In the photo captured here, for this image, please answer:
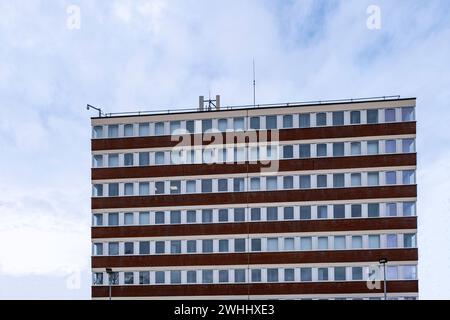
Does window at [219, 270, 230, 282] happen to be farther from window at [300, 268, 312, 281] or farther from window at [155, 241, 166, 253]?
window at [300, 268, 312, 281]

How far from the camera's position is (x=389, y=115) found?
77.9 meters

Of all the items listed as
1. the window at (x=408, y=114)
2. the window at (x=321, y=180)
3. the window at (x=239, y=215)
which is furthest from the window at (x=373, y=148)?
the window at (x=239, y=215)

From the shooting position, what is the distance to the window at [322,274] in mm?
75938

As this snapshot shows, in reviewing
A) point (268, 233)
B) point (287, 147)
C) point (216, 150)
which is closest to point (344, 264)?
point (268, 233)

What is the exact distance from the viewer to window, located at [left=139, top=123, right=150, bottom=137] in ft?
274

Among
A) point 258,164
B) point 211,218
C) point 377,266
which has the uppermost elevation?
point 258,164

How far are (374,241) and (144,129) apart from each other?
3030 cm

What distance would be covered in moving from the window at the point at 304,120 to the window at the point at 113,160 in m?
22.6

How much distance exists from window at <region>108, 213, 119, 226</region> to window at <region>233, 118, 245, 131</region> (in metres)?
17.8

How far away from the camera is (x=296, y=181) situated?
7856cm

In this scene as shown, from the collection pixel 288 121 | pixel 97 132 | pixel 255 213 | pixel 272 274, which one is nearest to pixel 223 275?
pixel 272 274
